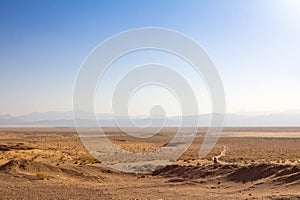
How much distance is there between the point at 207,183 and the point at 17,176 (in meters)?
11.2

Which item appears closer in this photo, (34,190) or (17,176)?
(34,190)

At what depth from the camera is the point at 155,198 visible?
17.2 metres

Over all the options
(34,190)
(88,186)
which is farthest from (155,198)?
(34,190)

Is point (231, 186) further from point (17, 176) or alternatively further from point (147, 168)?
point (17, 176)

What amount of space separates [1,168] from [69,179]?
464 cm

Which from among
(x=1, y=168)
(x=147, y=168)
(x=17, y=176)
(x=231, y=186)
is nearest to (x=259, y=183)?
(x=231, y=186)

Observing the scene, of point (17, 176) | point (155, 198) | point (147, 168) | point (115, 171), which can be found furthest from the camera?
point (147, 168)

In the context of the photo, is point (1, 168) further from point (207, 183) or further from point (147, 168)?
point (207, 183)

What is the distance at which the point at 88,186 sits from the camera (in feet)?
65.7

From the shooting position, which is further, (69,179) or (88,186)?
(69,179)

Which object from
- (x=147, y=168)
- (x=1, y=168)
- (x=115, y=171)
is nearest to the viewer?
(x=1, y=168)

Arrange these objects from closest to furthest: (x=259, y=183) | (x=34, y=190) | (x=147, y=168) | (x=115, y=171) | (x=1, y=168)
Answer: (x=34, y=190) → (x=259, y=183) → (x=1, y=168) → (x=115, y=171) → (x=147, y=168)

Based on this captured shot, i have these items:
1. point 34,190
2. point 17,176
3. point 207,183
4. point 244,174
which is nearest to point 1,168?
point 17,176

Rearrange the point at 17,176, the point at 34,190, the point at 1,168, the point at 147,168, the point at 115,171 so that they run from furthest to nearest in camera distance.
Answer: the point at 147,168 → the point at 115,171 → the point at 1,168 → the point at 17,176 → the point at 34,190
